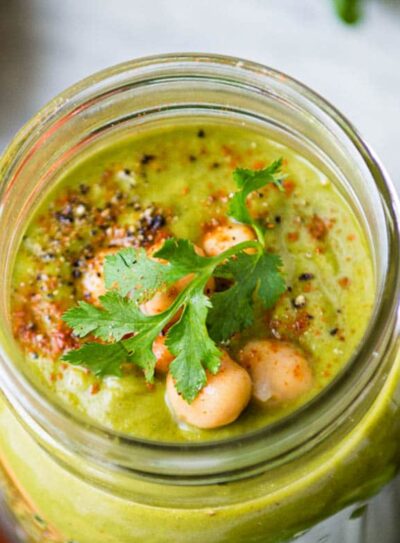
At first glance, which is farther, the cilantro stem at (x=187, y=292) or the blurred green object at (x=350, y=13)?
the blurred green object at (x=350, y=13)

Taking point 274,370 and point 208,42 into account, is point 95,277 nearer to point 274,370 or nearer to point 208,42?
point 274,370

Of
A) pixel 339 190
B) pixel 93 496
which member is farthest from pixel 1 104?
pixel 93 496

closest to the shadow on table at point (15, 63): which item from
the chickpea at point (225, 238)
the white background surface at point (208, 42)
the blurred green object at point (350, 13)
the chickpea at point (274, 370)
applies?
the white background surface at point (208, 42)

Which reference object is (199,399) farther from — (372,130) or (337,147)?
(372,130)

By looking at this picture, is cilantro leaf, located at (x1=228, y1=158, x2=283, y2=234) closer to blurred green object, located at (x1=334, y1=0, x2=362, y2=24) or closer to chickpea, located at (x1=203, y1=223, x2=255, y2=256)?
chickpea, located at (x1=203, y1=223, x2=255, y2=256)

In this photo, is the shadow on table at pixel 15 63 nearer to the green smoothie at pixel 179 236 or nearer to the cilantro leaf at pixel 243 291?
the green smoothie at pixel 179 236
